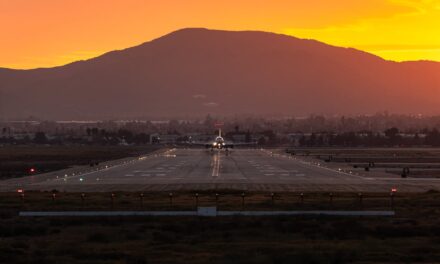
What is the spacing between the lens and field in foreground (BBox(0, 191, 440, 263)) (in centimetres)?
3019

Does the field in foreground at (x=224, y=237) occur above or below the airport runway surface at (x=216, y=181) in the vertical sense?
above

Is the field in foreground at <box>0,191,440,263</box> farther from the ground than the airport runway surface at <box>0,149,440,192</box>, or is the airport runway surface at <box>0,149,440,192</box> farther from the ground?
the field in foreground at <box>0,191,440,263</box>

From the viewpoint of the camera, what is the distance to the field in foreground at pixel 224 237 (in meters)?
30.2

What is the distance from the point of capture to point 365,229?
3734 cm

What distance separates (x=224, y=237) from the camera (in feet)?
116

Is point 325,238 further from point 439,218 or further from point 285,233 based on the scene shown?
point 439,218

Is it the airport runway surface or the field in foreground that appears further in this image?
the airport runway surface

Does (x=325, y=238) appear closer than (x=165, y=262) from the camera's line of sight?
No

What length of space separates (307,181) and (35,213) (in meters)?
35.2

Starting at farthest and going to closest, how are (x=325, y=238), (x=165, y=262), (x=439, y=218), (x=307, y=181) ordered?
1. (x=307, y=181)
2. (x=439, y=218)
3. (x=325, y=238)
4. (x=165, y=262)

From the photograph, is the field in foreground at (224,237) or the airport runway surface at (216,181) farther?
the airport runway surface at (216,181)

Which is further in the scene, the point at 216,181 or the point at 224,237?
the point at 216,181

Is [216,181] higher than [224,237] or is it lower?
lower

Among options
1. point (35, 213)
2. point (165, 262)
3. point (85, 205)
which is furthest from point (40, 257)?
point (85, 205)
